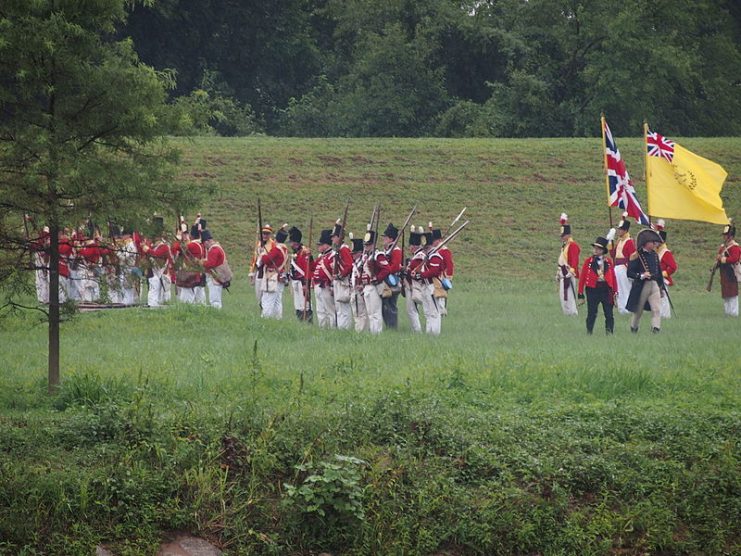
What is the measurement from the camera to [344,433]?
36.5 ft

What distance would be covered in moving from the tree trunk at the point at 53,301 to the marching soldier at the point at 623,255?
46.7 ft

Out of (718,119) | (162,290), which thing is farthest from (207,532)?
(718,119)

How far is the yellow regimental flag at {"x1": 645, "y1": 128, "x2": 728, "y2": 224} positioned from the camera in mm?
25516

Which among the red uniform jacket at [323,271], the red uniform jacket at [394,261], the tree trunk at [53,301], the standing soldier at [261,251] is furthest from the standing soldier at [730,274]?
the tree trunk at [53,301]

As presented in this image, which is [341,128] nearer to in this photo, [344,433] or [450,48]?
[450,48]

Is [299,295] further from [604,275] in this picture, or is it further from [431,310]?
[604,275]

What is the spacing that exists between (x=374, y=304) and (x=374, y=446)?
1127 cm

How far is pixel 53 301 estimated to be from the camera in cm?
1293

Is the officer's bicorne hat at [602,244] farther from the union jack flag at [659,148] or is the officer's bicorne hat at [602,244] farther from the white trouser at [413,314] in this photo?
the union jack flag at [659,148]

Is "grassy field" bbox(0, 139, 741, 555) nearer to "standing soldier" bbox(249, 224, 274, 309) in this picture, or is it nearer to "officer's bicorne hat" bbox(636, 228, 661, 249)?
"officer's bicorne hat" bbox(636, 228, 661, 249)

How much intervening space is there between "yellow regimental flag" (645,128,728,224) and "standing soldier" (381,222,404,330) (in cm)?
538

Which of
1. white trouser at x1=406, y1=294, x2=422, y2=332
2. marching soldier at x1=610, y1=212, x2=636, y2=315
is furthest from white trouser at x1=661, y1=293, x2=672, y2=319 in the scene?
Answer: white trouser at x1=406, y1=294, x2=422, y2=332

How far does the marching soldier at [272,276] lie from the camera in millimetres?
24938

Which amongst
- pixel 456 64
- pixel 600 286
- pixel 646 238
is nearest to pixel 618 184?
pixel 646 238
